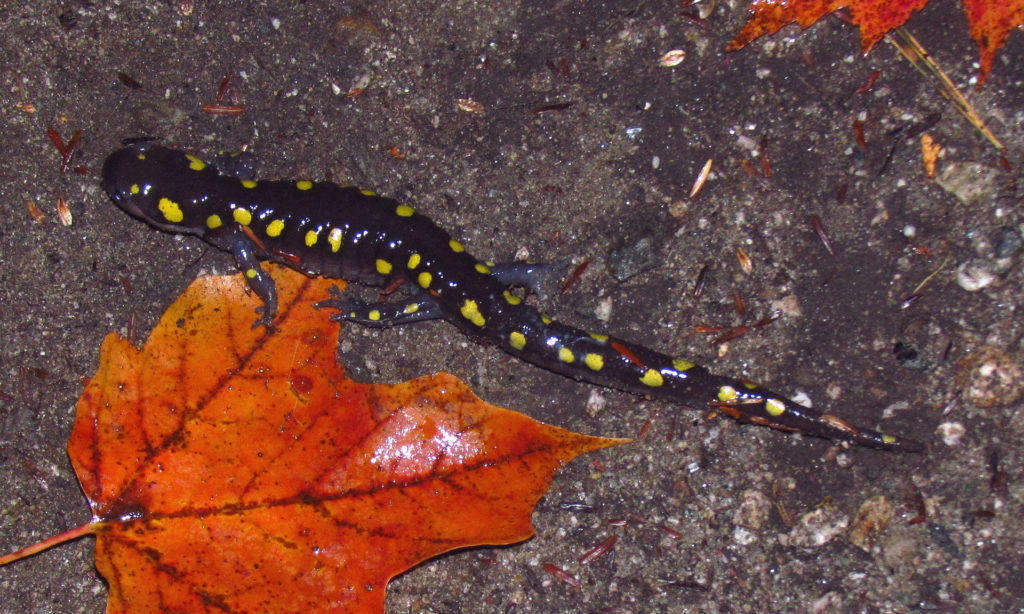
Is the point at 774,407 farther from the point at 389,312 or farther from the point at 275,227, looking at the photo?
the point at 275,227

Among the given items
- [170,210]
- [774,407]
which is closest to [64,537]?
[170,210]

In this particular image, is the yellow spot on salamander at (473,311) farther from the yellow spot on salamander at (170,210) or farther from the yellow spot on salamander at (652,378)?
the yellow spot on salamander at (170,210)

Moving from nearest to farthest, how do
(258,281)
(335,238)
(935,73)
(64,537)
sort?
(64,537), (258,281), (935,73), (335,238)

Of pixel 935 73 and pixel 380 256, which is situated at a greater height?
pixel 935 73

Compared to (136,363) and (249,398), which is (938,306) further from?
(136,363)

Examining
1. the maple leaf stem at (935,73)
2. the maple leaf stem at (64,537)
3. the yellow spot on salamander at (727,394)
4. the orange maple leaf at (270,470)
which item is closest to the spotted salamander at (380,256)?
the yellow spot on salamander at (727,394)

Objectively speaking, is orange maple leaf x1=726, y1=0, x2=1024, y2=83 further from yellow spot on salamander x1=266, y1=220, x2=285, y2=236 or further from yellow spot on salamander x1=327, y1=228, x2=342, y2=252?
yellow spot on salamander x1=266, y1=220, x2=285, y2=236

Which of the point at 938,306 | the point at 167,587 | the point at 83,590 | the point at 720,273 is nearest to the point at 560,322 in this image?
the point at 720,273
